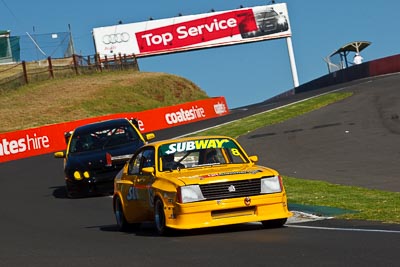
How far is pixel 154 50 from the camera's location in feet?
297

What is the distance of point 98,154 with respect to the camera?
21406 millimetres

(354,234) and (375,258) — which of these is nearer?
(375,258)

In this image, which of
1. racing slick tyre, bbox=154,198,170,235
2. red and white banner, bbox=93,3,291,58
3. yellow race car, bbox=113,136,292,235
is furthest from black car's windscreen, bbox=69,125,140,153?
red and white banner, bbox=93,3,291,58

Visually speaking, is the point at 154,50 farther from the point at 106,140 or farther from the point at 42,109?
the point at 106,140

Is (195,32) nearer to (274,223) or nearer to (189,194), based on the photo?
(274,223)

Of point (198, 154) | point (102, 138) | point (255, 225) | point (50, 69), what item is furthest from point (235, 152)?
point (50, 69)

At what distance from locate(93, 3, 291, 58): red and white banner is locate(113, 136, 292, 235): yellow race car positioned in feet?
252

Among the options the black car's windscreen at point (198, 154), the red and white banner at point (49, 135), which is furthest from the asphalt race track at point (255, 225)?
the red and white banner at point (49, 135)

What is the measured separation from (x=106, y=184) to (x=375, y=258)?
40.6 ft

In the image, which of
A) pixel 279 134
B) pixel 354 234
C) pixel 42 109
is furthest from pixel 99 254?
pixel 42 109

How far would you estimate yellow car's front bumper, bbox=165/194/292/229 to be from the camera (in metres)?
12.2

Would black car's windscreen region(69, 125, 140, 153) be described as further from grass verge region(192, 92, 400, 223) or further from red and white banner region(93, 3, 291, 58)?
red and white banner region(93, 3, 291, 58)

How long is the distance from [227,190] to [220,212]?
10.8 inches

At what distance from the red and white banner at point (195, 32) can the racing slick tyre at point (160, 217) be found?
255 ft
